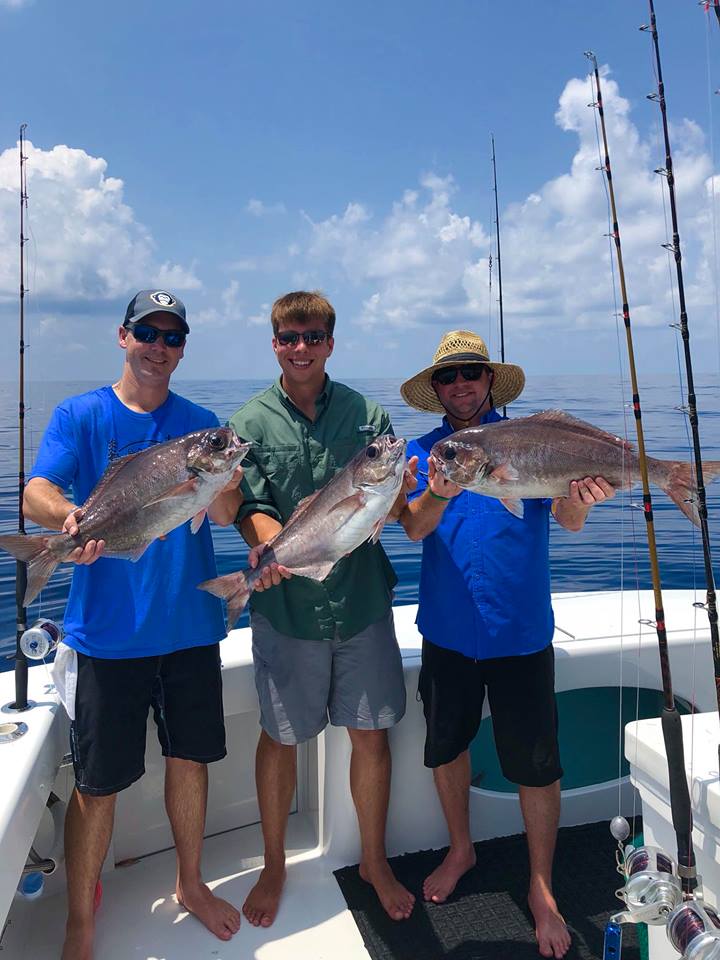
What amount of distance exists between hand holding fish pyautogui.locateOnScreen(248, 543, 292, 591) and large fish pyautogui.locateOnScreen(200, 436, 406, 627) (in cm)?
1

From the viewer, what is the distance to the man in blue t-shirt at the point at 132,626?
2.77 metres

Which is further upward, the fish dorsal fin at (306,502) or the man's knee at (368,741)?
the fish dorsal fin at (306,502)

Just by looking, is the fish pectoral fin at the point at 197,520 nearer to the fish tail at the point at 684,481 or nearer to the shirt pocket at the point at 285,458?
the shirt pocket at the point at 285,458

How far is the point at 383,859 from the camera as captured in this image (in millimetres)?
3285

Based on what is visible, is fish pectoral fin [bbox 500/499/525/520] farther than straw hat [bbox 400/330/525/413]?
No

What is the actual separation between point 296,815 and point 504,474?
94.3 inches

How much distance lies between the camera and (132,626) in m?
2.77

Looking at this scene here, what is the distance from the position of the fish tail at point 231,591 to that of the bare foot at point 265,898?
136 cm

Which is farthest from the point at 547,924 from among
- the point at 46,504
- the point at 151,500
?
the point at 46,504

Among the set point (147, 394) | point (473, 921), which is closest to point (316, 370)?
point (147, 394)

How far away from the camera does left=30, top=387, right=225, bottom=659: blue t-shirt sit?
2.76 meters

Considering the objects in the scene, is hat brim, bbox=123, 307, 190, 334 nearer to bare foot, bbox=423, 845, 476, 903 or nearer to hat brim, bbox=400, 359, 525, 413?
hat brim, bbox=400, 359, 525, 413

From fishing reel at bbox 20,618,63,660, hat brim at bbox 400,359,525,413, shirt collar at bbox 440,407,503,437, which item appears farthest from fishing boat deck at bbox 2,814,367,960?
hat brim at bbox 400,359,525,413

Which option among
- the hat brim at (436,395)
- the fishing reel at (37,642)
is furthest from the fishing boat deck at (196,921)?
the hat brim at (436,395)
